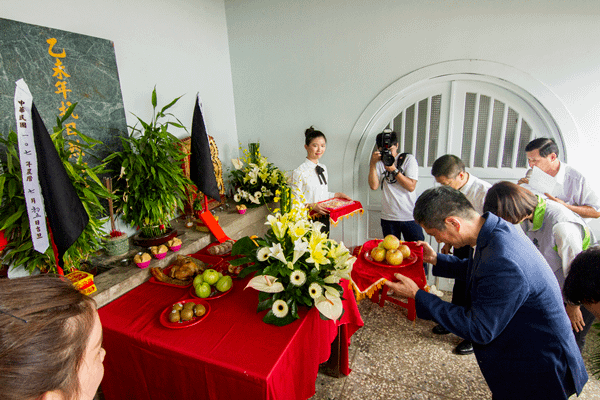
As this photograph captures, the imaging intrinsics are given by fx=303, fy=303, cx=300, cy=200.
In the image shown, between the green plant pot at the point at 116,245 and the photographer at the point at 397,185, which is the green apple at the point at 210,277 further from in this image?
the photographer at the point at 397,185

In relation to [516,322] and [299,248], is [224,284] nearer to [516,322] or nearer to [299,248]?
[299,248]

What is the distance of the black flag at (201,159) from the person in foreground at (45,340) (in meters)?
1.80

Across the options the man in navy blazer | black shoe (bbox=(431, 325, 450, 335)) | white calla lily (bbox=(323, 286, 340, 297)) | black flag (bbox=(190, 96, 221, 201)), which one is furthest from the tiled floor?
black flag (bbox=(190, 96, 221, 201))

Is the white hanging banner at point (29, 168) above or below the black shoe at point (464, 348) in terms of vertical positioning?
above

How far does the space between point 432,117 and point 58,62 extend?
3378 mm

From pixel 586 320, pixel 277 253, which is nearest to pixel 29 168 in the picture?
pixel 277 253

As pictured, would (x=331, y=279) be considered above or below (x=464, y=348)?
above

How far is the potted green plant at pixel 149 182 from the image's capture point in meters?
2.21

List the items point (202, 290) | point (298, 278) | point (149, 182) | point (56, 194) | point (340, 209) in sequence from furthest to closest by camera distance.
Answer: point (340, 209)
point (149, 182)
point (202, 290)
point (298, 278)
point (56, 194)

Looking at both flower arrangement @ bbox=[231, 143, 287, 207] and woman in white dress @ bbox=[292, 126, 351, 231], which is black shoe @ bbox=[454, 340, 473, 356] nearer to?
woman in white dress @ bbox=[292, 126, 351, 231]

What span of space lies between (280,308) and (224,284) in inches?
17.7

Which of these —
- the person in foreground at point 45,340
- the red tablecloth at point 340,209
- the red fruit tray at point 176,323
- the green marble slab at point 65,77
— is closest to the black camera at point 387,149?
the red tablecloth at point 340,209

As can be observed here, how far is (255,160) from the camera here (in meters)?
3.75

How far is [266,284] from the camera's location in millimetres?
1561
